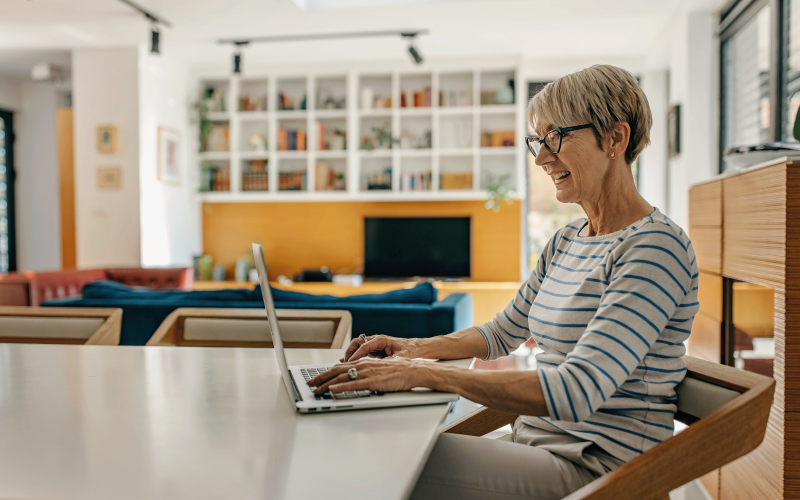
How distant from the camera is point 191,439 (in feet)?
2.76

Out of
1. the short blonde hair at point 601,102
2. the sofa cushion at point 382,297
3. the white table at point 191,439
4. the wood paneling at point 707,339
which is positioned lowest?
the wood paneling at point 707,339

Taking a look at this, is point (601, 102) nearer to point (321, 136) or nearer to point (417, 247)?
point (417, 247)

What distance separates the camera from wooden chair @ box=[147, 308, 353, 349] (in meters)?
1.85

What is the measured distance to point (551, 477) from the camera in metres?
1.04

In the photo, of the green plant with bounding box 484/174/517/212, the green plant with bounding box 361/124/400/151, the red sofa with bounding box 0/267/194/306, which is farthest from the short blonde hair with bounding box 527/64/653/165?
the green plant with bounding box 361/124/400/151

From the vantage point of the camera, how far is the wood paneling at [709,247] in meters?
2.17

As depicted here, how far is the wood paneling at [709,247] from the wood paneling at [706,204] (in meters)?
0.03

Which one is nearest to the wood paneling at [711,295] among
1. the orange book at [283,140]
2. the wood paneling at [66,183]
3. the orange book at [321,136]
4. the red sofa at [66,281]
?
the red sofa at [66,281]

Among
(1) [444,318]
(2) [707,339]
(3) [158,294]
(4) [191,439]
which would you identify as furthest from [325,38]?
(4) [191,439]

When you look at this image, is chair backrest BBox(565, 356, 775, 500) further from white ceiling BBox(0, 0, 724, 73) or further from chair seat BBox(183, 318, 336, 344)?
white ceiling BBox(0, 0, 724, 73)

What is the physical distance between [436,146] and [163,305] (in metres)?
3.82

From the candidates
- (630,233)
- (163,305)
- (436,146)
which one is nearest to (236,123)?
(436,146)

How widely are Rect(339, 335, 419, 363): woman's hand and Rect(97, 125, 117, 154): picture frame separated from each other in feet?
16.5

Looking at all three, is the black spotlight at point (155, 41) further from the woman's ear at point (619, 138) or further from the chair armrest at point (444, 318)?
the woman's ear at point (619, 138)
